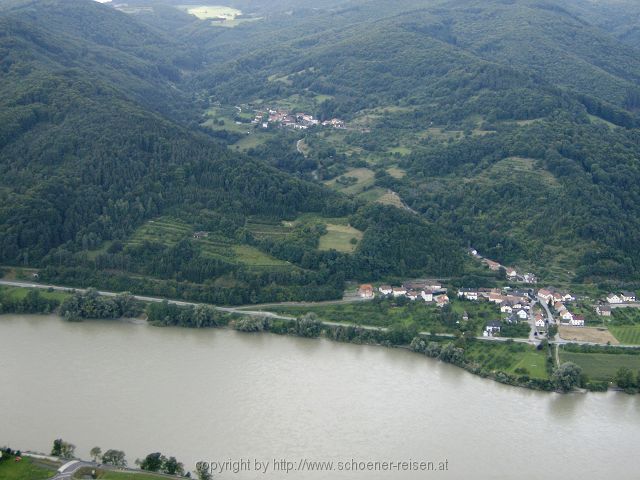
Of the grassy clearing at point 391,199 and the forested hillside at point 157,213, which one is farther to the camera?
the grassy clearing at point 391,199

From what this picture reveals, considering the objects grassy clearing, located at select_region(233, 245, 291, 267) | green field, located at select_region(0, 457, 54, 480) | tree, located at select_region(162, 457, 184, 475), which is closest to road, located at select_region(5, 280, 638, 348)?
grassy clearing, located at select_region(233, 245, 291, 267)

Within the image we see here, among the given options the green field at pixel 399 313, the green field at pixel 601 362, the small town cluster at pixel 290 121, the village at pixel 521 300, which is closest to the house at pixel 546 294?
the village at pixel 521 300

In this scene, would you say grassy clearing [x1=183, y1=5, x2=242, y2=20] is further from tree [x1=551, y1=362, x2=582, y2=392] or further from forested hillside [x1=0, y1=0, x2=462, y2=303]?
tree [x1=551, y1=362, x2=582, y2=392]

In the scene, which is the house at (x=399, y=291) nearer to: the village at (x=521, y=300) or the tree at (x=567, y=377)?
the village at (x=521, y=300)

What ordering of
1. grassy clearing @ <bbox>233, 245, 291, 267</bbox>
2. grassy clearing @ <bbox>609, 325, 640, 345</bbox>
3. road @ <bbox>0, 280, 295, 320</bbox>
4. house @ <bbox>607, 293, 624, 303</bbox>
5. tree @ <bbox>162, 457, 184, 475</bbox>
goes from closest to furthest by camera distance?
tree @ <bbox>162, 457, 184, 475</bbox>
grassy clearing @ <bbox>609, 325, 640, 345</bbox>
road @ <bbox>0, 280, 295, 320</bbox>
house @ <bbox>607, 293, 624, 303</bbox>
grassy clearing @ <bbox>233, 245, 291, 267</bbox>

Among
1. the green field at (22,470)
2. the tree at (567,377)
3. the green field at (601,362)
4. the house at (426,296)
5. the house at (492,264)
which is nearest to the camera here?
the green field at (22,470)

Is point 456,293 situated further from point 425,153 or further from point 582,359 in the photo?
point 425,153
